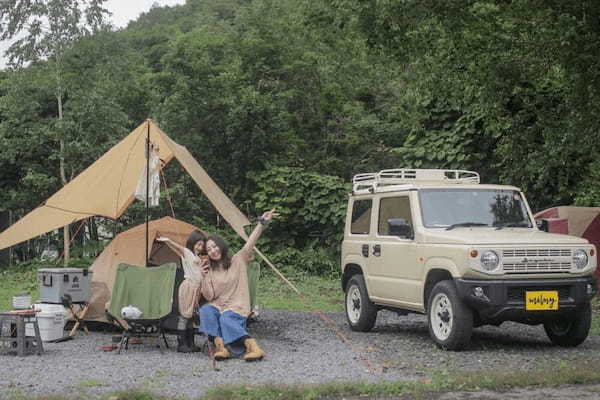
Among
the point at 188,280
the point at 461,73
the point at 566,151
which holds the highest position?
the point at 461,73

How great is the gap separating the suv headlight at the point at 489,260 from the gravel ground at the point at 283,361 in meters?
0.96

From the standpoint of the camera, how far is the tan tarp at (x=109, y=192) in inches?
464

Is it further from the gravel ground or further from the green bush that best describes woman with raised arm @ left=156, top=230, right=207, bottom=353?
the green bush

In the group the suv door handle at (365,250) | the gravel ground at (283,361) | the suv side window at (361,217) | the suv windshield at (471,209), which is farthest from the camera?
the suv side window at (361,217)

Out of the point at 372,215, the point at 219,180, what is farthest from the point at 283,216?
the point at 372,215

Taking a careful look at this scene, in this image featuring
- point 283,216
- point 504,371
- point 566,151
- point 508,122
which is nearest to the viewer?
point 504,371

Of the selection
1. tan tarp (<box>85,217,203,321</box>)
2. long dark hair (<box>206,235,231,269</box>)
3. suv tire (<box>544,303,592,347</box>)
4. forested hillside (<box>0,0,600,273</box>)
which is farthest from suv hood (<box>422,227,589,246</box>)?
tan tarp (<box>85,217,203,321</box>)

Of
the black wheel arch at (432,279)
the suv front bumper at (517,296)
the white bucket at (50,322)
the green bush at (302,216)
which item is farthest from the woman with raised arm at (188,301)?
the green bush at (302,216)

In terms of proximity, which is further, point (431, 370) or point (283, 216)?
point (283, 216)

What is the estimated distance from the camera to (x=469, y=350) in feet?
30.1

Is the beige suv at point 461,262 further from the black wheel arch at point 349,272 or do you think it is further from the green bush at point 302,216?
the green bush at point 302,216

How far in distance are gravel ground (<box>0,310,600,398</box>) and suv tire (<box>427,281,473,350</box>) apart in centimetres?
16

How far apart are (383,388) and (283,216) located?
1350 cm

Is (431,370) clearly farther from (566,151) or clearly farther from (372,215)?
→ (566,151)
